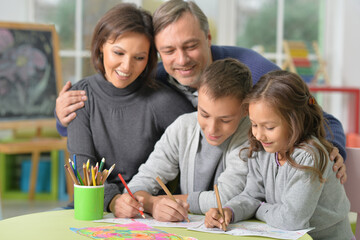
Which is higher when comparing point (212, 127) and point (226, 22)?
point (226, 22)

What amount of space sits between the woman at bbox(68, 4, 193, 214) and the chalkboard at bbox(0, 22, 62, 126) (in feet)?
6.37

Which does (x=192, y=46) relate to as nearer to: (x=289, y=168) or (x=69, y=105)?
(x=69, y=105)

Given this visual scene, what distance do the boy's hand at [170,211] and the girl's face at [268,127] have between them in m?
0.27

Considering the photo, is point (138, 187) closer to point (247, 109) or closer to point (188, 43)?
point (247, 109)

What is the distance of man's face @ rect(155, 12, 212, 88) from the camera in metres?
1.71

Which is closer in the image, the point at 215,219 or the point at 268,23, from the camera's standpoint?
the point at 215,219

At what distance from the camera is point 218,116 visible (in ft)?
4.57

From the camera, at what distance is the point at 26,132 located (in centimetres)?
427

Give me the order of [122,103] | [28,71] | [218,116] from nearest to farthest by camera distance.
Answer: [218,116], [122,103], [28,71]

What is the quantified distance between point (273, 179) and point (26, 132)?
3.31 m

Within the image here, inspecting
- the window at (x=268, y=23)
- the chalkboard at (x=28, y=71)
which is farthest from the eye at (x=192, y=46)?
the window at (x=268, y=23)

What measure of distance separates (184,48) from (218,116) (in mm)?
437

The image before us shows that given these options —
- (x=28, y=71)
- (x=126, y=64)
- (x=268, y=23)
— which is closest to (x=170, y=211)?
(x=126, y=64)

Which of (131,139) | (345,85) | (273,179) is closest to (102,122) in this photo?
(131,139)
